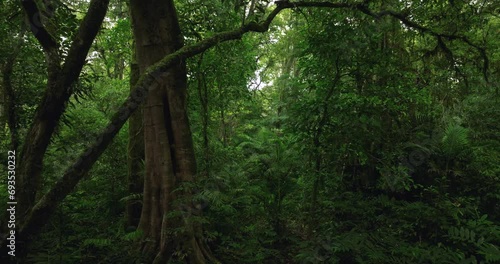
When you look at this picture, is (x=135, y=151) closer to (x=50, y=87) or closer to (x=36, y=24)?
(x=50, y=87)

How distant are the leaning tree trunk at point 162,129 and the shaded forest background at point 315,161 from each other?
21cm

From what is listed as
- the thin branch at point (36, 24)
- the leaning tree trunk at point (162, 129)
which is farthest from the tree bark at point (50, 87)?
the leaning tree trunk at point (162, 129)

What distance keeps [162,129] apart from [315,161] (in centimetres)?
274

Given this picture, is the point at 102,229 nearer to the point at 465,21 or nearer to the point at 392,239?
the point at 392,239

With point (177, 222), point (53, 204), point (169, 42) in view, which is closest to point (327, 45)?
point (169, 42)

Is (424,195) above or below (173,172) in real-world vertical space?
below

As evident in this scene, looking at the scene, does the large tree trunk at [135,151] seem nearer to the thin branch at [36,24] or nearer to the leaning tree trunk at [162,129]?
the leaning tree trunk at [162,129]

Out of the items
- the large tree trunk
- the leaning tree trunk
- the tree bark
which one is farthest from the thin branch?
the large tree trunk

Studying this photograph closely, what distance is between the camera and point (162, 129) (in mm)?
4559

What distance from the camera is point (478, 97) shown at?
818cm

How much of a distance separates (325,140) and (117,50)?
6.44m

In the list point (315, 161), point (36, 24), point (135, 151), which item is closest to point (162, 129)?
point (135, 151)

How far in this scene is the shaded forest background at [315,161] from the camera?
4.30 m

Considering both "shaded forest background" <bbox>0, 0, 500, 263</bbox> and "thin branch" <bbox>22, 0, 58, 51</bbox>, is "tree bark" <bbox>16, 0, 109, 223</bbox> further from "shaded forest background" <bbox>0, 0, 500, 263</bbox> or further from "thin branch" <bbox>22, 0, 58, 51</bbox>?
"shaded forest background" <bbox>0, 0, 500, 263</bbox>
